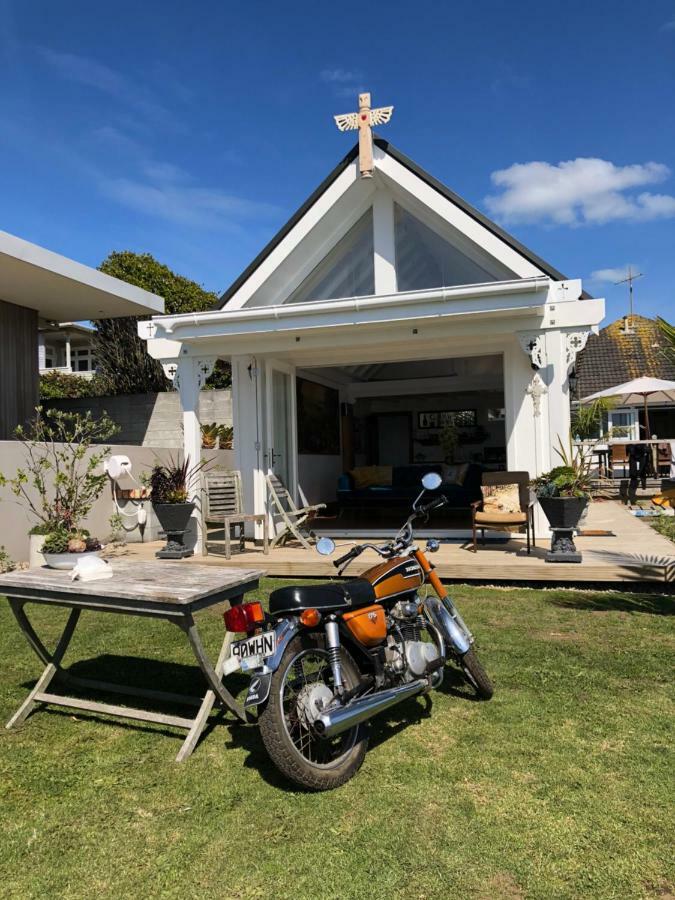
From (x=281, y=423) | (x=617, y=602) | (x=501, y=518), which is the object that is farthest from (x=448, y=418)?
(x=617, y=602)

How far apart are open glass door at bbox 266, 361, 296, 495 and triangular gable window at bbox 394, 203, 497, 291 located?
209 cm

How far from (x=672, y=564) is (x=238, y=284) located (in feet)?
19.5

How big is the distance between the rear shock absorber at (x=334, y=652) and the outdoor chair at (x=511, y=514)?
427 cm

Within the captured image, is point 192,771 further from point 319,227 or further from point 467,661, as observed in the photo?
point 319,227

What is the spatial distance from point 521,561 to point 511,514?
2.64 ft

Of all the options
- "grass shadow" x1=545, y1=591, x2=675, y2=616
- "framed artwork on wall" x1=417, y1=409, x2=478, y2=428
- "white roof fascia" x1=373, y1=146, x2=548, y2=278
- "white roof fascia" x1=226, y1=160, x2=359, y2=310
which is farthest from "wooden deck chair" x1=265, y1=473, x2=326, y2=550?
"framed artwork on wall" x1=417, y1=409, x2=478, y2=428

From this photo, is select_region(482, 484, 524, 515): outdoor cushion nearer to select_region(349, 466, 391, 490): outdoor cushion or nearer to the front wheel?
the front wheel

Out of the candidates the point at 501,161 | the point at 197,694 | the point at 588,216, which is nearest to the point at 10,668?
the point at 197,694

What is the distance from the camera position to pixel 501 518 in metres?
6.69

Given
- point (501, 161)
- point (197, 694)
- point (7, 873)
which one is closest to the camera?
point (7, 873)

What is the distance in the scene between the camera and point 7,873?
202 cm

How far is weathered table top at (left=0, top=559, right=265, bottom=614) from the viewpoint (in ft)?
9.16

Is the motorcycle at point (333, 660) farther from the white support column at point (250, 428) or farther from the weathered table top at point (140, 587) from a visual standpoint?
the white support column at point (250, 428)

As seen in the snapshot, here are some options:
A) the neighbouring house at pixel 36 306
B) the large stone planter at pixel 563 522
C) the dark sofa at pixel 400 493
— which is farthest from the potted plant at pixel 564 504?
the neighbouring house at pixel 36 306
